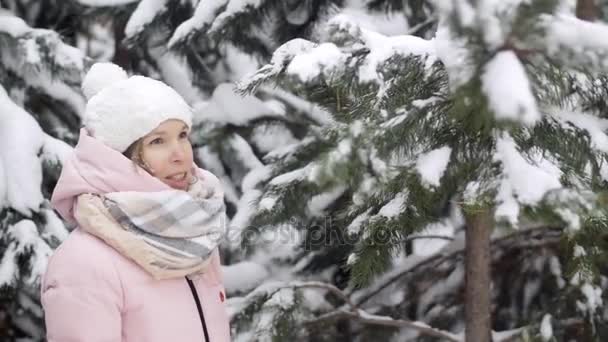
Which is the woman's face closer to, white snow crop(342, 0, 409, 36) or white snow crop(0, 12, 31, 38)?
white snow crop(342, 0, 409, 36)

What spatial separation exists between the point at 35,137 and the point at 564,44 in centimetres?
249

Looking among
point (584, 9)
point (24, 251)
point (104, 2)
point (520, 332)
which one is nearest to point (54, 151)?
point (24, 251)

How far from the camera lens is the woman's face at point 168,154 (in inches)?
75.3

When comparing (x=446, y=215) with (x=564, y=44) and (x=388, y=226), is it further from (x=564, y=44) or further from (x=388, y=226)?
(x=564, y=44)

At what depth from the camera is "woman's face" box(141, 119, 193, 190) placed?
1913 millimetres

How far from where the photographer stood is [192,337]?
1.90m

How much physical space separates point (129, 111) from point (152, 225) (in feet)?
0.97

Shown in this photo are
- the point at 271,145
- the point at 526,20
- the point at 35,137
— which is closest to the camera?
the point at 526,20

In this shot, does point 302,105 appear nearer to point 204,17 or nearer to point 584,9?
point 204,17

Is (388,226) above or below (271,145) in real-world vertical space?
above

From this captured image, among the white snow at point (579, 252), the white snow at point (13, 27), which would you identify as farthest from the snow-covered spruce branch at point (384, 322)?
the white snow at point (13, 27)

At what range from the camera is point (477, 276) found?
228 cm

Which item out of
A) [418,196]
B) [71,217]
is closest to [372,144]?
[418,196]

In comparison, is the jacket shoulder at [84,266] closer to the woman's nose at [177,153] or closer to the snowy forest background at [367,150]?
the woman's nose at [177,153]
